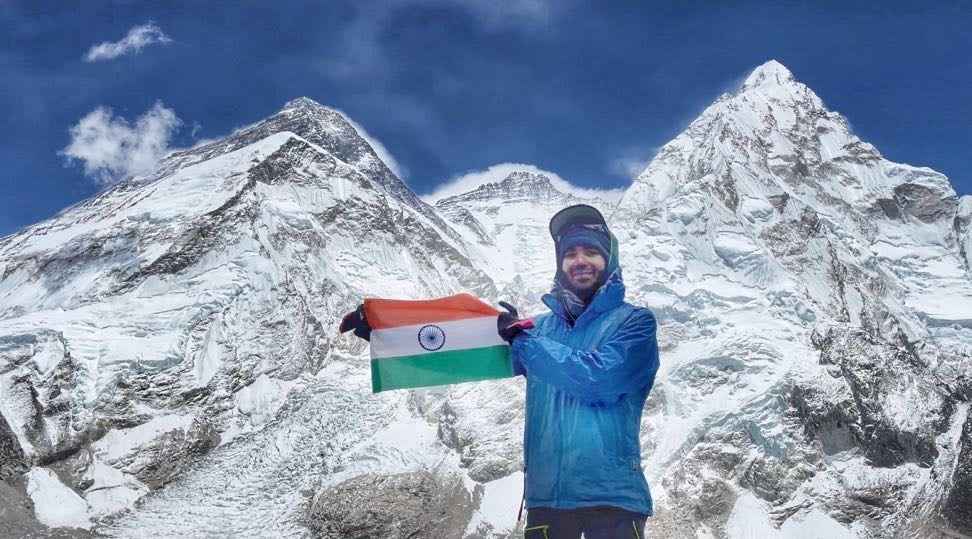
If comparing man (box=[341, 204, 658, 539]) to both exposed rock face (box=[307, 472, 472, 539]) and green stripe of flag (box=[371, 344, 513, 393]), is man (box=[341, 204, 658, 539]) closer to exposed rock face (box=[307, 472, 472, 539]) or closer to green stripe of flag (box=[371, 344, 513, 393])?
green stripe of flag (box=[371, 344, 513, 393])

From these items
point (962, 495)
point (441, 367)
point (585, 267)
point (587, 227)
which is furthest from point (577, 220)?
point (962, 495)

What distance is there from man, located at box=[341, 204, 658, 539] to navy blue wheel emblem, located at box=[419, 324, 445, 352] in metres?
1.15

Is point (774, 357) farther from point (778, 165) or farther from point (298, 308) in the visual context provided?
point (778, 165)

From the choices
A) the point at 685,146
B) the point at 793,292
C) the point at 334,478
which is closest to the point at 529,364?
the point at 334,478

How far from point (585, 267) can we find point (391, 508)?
3145 inches

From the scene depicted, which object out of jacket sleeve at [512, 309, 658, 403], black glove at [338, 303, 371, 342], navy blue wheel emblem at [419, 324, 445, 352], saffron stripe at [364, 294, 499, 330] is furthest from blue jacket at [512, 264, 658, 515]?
black glove at [338, 303, 371, 342]

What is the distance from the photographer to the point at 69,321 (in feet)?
318

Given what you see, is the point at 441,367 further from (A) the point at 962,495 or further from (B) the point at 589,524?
(A) the point at 962,495

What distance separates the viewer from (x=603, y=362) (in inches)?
216

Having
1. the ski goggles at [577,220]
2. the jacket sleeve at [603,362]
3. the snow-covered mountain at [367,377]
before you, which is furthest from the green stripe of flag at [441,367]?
the snow-covered mountain at [367,377]

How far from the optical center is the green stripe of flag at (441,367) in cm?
669

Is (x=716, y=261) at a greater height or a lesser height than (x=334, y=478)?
greater

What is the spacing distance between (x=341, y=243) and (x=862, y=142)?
395ft

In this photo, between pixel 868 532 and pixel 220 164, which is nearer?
pixel 868 532
